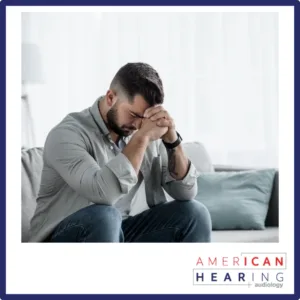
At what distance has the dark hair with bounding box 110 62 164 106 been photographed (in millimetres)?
1452

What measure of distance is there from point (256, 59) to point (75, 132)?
3.60 ft

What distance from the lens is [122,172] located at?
132cm

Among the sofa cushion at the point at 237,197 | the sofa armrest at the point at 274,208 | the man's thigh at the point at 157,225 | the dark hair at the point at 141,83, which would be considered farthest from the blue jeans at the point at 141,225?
the sofa armrest at the point at 274,208

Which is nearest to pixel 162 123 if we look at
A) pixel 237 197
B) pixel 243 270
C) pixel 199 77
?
pixel 243 270

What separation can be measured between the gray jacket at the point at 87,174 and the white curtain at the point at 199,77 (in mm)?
571

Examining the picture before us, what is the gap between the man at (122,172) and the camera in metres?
1.34

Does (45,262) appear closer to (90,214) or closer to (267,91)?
(90,214)

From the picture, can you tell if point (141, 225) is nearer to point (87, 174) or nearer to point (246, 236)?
point (87, 174)

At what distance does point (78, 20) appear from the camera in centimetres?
166

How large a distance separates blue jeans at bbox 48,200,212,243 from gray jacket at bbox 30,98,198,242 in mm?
35

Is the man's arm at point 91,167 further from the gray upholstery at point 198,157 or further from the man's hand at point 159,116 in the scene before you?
the gray upholstery at point 198,157

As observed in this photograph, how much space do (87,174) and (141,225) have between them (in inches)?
9.3

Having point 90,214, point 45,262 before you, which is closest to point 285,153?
point 90,214

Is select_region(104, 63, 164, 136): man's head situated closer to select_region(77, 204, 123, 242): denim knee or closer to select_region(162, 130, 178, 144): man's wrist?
select_region(162, 130, 178, 144): man's wrist
